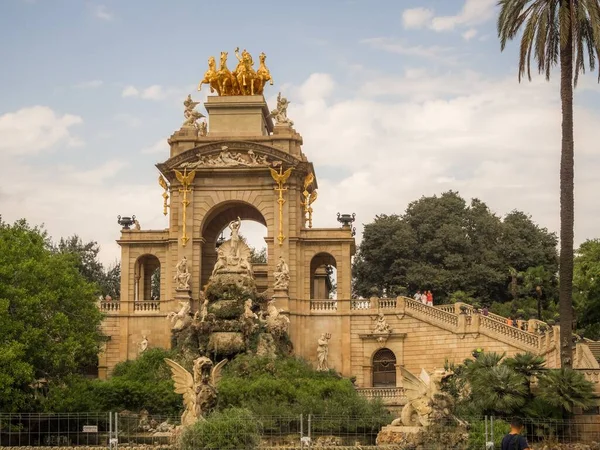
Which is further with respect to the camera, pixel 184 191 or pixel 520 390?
pixel 184 191

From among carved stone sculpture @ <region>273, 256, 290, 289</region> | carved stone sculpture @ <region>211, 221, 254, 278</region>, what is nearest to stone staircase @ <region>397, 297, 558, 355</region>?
carved stone sculpture @ <region>273, 256, 290, 289</region>

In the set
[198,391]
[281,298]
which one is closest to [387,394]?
[281,298]

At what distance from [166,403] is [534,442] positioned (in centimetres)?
1529

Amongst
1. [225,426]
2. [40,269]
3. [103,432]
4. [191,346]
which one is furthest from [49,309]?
[225,426]

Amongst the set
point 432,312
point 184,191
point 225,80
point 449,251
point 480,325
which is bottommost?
point 480,325

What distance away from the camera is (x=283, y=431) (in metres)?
40.0

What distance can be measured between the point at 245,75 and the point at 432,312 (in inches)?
577

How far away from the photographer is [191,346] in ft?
164

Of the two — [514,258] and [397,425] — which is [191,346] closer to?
[397,425]

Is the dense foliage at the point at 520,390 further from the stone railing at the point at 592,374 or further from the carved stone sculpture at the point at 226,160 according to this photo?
the carved stone sculpture at the point at 226,160

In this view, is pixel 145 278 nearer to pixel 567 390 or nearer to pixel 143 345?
pixel 143 345

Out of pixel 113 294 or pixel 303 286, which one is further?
pixel 113 294

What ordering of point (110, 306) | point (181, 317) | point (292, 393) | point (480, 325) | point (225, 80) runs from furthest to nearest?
point (225, 80) → point (110, 306) → point (181, 317) → point (480, 325) → point (292, 393)

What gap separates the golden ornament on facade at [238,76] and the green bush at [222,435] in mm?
29536
